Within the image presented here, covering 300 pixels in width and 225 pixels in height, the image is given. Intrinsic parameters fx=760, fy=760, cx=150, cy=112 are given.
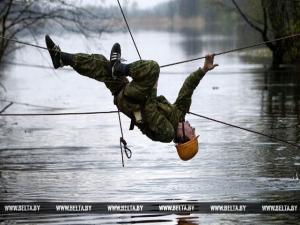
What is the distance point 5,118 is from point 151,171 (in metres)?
13.9

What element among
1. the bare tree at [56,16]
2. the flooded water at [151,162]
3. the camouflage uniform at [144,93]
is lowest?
the flooded water at [151,162]

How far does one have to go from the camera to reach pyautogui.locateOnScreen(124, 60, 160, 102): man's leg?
32.6 ft

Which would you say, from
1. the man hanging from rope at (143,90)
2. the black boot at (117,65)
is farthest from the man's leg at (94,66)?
the black boot at (117,65)

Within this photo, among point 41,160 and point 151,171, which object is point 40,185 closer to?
point 151,171

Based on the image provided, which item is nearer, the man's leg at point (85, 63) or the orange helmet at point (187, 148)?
the man's leg at point (85, 63)

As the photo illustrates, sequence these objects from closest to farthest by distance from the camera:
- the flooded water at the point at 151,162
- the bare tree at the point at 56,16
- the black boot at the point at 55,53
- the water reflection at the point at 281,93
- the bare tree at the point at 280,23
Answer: the black boot at the point at 55,53 → the flooded water at the point at 151,162 → the water reflection at the point at 281,93 → the bare tree at the point at 56,16 → the bare tree at the point at 280,23

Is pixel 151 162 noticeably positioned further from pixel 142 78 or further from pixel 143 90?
pixel 142 78

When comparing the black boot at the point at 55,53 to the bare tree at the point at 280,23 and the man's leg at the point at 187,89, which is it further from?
the bare tree at the point at 280,23

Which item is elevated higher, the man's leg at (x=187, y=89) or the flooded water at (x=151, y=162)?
the man's leg at (x=187, y=89)

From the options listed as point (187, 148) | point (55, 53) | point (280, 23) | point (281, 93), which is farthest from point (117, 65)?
point (280, 23)

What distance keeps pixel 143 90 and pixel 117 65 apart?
48 centimetres

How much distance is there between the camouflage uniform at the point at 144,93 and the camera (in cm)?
1001

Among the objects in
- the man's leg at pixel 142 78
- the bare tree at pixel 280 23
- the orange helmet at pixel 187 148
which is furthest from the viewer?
the bare tree at pixel 280 23

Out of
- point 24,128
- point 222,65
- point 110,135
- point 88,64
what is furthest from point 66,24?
point 222,65
